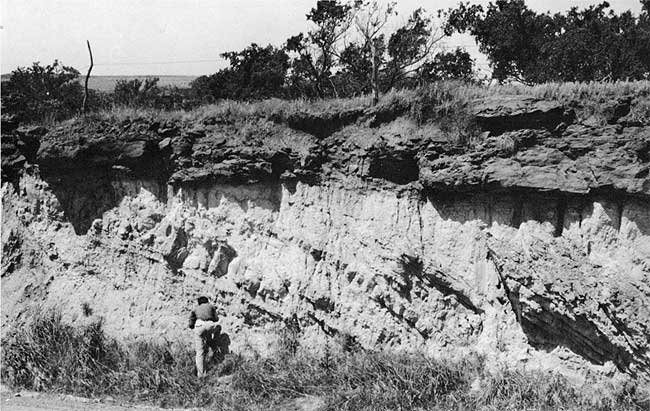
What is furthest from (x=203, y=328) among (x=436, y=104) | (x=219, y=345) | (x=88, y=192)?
(x=436, y=104)

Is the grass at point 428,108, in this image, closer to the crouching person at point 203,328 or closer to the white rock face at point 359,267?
the white rock face at point 359,267

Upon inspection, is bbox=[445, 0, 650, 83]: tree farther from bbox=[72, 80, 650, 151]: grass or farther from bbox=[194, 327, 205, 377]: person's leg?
bbox=[194, 327, 205, 377]: person's leg

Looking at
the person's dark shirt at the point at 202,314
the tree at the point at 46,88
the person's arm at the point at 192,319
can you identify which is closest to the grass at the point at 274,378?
the person's arm at the point at 192,319

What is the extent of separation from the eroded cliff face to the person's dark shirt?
0.68 m

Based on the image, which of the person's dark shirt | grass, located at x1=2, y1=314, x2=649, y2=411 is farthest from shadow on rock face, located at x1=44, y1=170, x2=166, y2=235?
the person's dark shirt

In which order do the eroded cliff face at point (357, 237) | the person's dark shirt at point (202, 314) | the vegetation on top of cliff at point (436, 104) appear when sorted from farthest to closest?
the person's dark shirt at point (202, 314)
the vegetation on top of cliff at point (436, 104)
the eroded cliff face at point (357, 237)

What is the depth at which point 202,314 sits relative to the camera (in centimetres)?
1196

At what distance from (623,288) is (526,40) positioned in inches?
A: 636

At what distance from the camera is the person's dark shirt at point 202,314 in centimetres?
1196

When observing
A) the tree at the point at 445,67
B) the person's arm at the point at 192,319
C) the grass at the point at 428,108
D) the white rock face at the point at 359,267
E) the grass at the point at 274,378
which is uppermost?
the tree at the point at 445,67

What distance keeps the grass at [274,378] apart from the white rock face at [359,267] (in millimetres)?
489

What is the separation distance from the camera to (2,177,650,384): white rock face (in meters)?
9.52

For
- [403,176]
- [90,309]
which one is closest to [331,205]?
[403,176]

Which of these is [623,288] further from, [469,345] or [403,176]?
[403,176]
